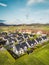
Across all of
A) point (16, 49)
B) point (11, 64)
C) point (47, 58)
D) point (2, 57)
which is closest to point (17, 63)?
point (11, 64)

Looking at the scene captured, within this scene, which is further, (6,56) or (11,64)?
(6,56)

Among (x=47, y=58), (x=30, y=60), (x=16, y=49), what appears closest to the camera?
(x=30, y=60)

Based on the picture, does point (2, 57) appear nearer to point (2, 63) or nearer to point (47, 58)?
point (2, 63)

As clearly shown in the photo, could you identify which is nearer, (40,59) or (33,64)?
(33,64)

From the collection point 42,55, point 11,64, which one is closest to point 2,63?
point 11,64

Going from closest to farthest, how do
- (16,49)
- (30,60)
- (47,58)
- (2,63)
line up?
(2,63) → (30,60) → (47,58) → (16,49)

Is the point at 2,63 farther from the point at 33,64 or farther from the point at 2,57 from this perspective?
the point at 33,64

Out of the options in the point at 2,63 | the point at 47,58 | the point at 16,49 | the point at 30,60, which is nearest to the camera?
the point at 2,63

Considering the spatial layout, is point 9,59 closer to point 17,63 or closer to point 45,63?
point 17,63
